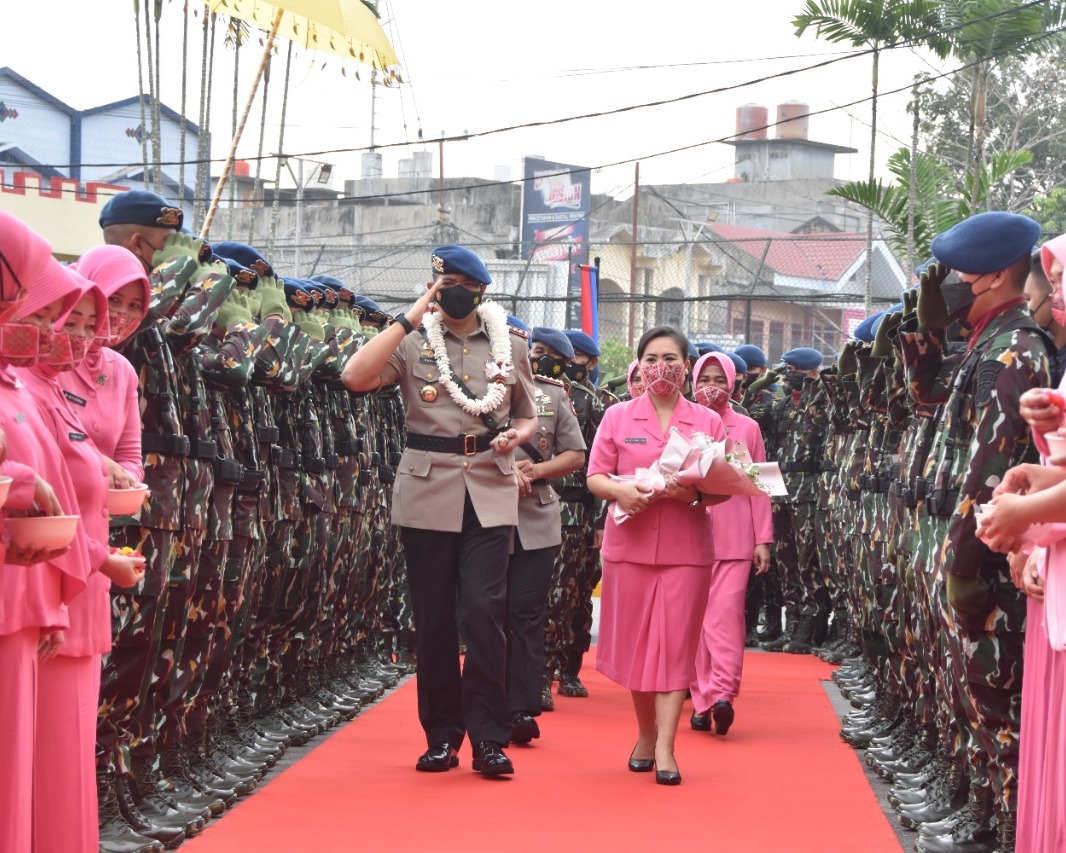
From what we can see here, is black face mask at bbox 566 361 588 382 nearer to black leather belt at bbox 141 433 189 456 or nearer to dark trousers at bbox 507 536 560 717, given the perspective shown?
dark trousers at bbox 507 536 560 717

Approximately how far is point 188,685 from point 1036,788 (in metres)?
3.28

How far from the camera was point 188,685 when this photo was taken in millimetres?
6414

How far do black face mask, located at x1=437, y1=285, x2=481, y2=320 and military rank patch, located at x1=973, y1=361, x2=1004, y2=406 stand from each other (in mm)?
2696

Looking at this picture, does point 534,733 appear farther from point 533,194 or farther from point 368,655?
point 533,194

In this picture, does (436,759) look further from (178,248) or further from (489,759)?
(178,248)

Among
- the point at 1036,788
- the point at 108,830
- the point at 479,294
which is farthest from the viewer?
the point at 479,294

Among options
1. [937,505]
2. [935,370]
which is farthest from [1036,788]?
[935,370]

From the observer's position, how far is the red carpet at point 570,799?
20.0ft

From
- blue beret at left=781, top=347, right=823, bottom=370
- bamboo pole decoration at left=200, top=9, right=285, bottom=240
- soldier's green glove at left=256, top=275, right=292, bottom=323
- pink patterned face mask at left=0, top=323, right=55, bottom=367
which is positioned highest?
bamboo pole decoration at left=200, top=9, right=285, bottom=240

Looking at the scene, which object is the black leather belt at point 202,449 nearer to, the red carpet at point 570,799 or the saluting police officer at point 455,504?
the saluting police officer at point 455,504

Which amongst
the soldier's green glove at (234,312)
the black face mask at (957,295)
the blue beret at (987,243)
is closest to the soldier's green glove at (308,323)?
the soldier's green glove at (234,312)

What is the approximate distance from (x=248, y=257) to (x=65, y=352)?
389cm

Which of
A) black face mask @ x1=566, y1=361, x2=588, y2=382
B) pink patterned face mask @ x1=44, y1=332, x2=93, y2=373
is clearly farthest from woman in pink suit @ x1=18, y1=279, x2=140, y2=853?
black face mask @ x1=566, y1=361, x2=588, y2=382

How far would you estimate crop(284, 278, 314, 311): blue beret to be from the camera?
8633mm
